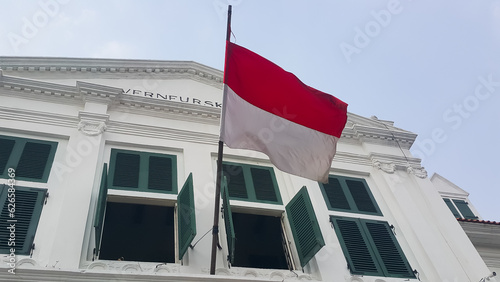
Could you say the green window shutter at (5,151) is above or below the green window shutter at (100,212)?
above

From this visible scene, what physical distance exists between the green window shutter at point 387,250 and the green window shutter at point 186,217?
3.42 metres

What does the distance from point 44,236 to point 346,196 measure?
18.3 ft

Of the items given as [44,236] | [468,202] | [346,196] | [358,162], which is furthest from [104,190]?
[468,202]

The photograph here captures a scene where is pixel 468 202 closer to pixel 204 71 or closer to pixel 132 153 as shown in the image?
pixel 204 71

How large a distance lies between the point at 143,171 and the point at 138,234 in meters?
2.81

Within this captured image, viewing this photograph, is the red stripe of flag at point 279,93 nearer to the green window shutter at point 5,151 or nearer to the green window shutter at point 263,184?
the green window shutter at point 263,184

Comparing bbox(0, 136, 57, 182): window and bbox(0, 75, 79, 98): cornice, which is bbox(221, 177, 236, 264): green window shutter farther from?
bbox(0, 75, 79, 98): cornice

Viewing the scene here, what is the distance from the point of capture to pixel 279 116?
7277 millimetres

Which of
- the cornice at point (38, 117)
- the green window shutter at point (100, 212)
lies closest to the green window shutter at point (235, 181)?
the green window shutter at point (100, 212)

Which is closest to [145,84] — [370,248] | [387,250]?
[370,248]

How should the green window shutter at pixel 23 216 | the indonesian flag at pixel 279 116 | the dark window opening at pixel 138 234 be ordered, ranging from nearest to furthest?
the green window shutter at pixel 23 216 → the indonesian flag at pixel 279 116 → the dark window opening at pixel 138 234

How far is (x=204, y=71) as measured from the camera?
448 inches

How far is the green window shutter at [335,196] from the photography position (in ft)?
Result: 28.7

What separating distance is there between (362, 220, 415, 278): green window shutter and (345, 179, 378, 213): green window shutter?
0.41m
